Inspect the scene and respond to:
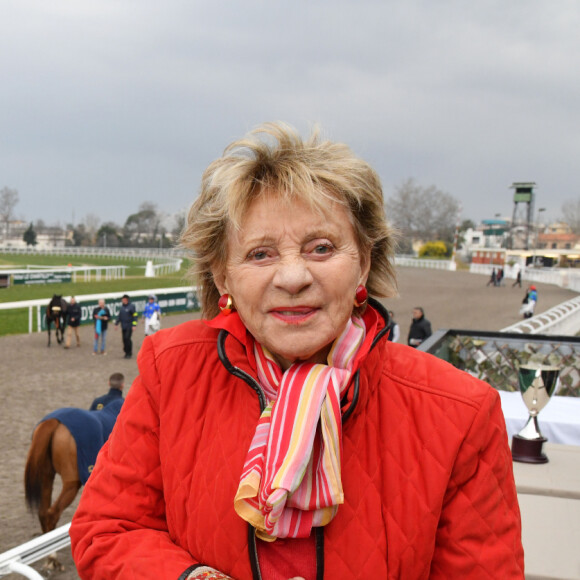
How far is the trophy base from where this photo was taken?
349 cm

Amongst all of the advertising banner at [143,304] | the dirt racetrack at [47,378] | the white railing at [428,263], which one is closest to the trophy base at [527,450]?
the dirt racetrack at [47,378]

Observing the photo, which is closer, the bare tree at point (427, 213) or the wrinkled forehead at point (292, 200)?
the wrinkled forehead at point (292, 200)

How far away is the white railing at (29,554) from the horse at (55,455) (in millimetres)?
2010

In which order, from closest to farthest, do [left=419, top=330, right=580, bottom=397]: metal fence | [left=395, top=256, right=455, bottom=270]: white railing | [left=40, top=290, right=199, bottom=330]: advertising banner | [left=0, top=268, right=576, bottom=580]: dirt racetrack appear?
[left=419, top=330, right=580, bottom=397]: metal fence
[left=0, top=268, right=576, bottom=580]: dirt racetrack
[left=40, top=290, right=199, bottom=330]: advertising banner
[left=395, top=256, right=455, bottom=270]: white railing

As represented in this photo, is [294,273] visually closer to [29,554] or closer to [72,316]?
[29,554]

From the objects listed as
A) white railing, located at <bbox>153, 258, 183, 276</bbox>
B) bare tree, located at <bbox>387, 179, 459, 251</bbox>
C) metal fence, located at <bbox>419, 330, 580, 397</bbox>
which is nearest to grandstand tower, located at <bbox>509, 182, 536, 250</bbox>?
bare tree, located at <bbox>387, 179, 459, 251</bbox>

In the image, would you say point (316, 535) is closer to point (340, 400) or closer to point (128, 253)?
point (340, 400)

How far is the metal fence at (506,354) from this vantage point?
237 inches

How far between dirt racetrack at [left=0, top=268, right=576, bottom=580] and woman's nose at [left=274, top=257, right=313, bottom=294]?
3939 millimetres

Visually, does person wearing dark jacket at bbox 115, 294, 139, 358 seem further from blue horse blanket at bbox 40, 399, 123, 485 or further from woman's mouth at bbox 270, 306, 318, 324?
woman's mouth at bbox 270, 306, 318, 324

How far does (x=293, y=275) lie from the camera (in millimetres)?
1405

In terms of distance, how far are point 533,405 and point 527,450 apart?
1.56 ft

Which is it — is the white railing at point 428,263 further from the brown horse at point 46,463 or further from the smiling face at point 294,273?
the smiling face at point 294,273

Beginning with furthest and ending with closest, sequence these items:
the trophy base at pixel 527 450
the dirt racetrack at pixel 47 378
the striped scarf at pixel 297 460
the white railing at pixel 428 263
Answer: the white railing at pixel 428 263 < the dirt racetrack at pixel 47 378 < the trophy base at pixel 527 450 < the striped scarf at pixel 297 460
